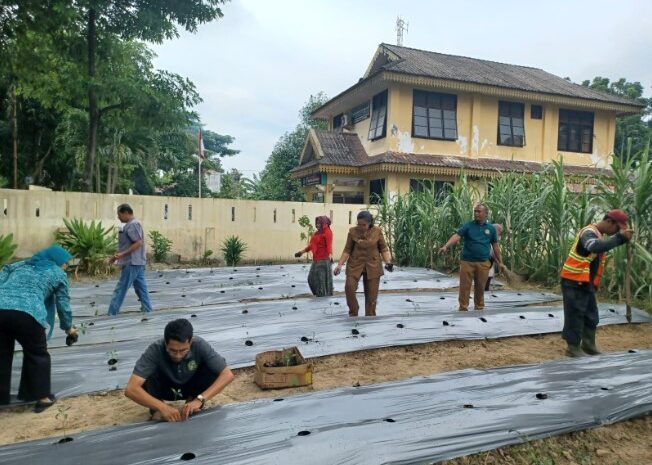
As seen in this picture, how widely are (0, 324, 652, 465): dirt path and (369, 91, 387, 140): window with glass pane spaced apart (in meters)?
12.4

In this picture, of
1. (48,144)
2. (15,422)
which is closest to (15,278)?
(15,422)

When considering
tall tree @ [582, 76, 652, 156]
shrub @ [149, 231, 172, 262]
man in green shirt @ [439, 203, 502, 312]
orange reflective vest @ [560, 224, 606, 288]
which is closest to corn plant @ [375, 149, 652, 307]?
orange reflective vest @ [560, 224, 606, 288]

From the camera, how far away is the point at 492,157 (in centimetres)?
1817

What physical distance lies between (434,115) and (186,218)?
9.32 metres

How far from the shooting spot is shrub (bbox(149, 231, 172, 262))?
41.4 ft

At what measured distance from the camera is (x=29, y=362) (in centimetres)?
366

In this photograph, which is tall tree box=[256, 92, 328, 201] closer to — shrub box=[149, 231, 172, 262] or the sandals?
shrub box=[149, 231, 172, 262]

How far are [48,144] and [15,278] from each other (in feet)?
67.6

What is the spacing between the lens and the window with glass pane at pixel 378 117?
17.3 meters

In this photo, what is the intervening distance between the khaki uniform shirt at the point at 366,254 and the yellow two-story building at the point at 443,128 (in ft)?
32.7

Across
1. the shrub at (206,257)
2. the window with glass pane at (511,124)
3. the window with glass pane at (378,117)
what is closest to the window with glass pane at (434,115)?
the window with glass pane at (378,117)

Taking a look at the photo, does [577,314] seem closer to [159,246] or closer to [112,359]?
[112,359]

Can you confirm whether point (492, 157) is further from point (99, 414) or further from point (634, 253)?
point (99, 414)

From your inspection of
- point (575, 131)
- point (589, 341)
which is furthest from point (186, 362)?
point (575, 131)
